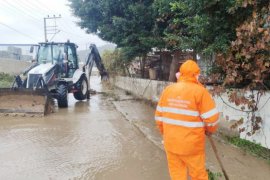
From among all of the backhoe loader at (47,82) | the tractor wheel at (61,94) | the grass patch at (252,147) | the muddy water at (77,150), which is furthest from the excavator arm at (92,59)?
the grass patch at (252,147)

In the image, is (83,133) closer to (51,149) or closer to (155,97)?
(51,149)

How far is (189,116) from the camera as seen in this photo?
4.02 metres

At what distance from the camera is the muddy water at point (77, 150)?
5.69m

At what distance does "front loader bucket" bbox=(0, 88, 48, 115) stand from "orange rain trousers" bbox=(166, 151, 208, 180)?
26.0ft

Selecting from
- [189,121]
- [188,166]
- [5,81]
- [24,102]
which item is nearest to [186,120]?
[189,121]

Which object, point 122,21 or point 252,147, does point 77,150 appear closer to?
point 252,147

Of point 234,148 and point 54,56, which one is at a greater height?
point 54,56

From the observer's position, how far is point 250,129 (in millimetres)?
6582

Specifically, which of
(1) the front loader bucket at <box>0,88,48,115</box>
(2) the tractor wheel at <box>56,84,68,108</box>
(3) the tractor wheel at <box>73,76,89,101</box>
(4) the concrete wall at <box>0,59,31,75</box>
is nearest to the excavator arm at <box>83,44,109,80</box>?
(3) the tractor wheel at <box>73,76,89,101</box>

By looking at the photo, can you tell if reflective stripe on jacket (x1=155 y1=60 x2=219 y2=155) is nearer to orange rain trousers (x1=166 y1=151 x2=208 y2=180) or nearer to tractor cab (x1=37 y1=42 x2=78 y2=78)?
orange rain trousers (x1=166 y1=151 x2=208 y2=180)

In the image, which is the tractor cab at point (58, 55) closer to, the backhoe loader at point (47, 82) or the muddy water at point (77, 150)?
the backhoe loader at point (47, 82)

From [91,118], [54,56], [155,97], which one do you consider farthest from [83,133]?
[54,56]

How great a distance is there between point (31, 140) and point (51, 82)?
541 centimetres

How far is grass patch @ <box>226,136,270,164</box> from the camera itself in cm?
619
